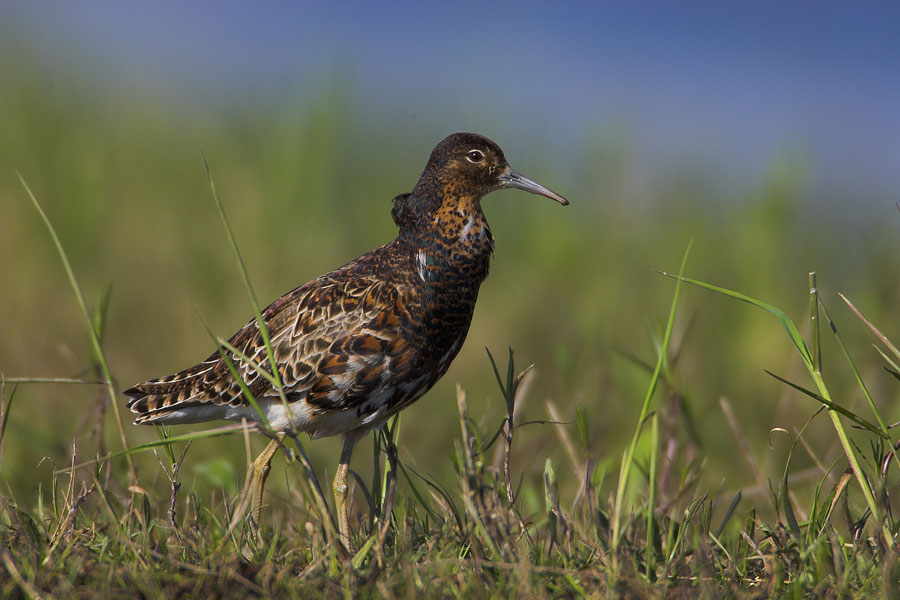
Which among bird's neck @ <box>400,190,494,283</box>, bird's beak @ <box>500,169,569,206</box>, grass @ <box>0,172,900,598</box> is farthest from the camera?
bird's beak @ <box>500,169,569,206</box>

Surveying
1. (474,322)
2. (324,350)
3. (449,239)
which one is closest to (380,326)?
(324,350)

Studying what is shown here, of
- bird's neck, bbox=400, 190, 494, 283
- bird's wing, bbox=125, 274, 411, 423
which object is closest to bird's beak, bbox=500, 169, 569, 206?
bird's neck, bbox=400, 190, 494, 283

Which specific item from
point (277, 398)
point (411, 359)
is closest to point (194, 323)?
point (277, 398)

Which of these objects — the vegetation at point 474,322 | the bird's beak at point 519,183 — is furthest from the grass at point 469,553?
the bird's beak at point 519,183

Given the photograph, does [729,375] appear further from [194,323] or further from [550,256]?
[194,323]

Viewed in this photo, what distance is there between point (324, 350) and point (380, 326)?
28 centimetres

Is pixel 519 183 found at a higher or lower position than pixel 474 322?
higher

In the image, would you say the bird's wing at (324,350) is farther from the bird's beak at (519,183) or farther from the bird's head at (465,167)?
the bird's beak at (519,183)

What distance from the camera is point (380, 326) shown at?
150 inches

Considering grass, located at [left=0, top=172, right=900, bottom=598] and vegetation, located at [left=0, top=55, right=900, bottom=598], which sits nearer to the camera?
grass, located at [left=0, top=172, right=900, bottom=598]

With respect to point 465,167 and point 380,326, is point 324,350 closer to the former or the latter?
point 380,326

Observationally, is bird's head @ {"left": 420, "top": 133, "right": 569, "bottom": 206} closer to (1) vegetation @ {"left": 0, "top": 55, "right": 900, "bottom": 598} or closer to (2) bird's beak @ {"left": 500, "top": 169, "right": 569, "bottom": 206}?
(2) bird's beak @ {"left": 500, "top": 169, "right": 569, "bottom": 206}

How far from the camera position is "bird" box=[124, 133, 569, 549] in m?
3.80

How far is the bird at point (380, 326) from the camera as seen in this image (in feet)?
12.5
